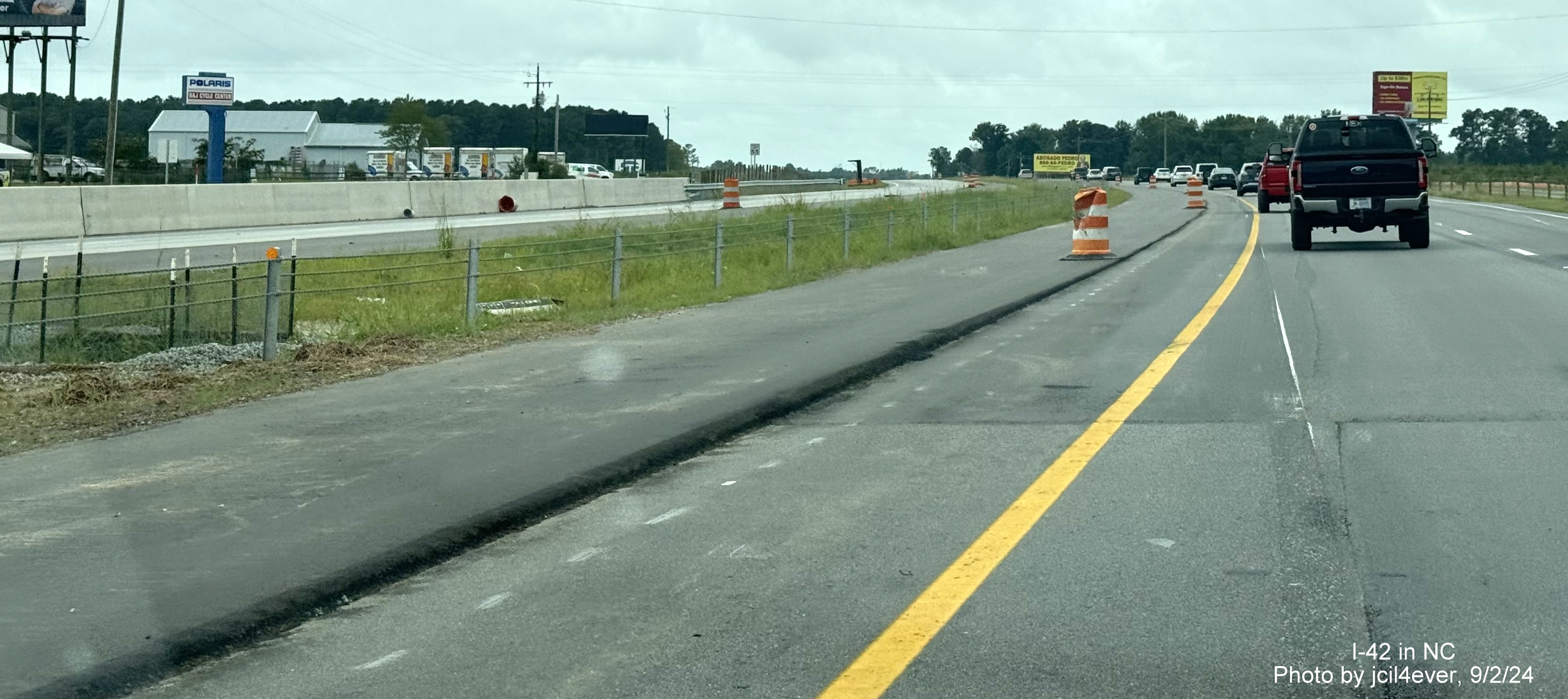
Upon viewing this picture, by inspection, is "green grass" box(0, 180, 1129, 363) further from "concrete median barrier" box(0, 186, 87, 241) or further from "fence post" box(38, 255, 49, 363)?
"concrete median barrier" box(0, 186, 87, 241)

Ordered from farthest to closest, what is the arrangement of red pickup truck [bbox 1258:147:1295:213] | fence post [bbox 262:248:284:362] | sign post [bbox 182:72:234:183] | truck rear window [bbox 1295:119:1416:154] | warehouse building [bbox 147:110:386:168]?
warehouse building [bbox 147:110:386:168] < sign post [bbox 182:72:234:183] < red pickup truck [bbox 1258:147:1295:213] < truck rear window [bbox 1295:119:1416:154] < fence post [bbox 262:248:284:362]

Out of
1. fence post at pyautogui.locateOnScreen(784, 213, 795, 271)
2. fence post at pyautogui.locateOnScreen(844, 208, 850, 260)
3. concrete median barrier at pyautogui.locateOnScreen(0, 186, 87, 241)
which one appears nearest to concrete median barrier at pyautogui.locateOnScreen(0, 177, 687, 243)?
concrete median barrier at pyautogui.locateOnScreen(0, 186, 87, 241)

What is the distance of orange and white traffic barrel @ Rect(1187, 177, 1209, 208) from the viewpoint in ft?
173

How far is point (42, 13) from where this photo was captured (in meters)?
62.8

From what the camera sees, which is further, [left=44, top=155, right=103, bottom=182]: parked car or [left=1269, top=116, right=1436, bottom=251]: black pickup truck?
[left=44, top=155, right=103, bottom=182]: parked car

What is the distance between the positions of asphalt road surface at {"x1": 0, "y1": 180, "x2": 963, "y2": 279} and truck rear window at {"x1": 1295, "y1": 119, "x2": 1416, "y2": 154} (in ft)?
46.8

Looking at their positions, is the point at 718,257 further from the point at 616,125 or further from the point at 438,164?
the point at 616,125

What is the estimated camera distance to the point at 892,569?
6.35 metres

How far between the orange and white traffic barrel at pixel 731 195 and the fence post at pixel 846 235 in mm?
22288

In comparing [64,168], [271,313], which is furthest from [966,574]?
[64,168]

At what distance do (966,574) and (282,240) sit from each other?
26932mm

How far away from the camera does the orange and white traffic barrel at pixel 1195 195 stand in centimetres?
5266

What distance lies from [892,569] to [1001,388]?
5171mm

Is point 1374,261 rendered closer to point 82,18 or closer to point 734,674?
point 734,674
